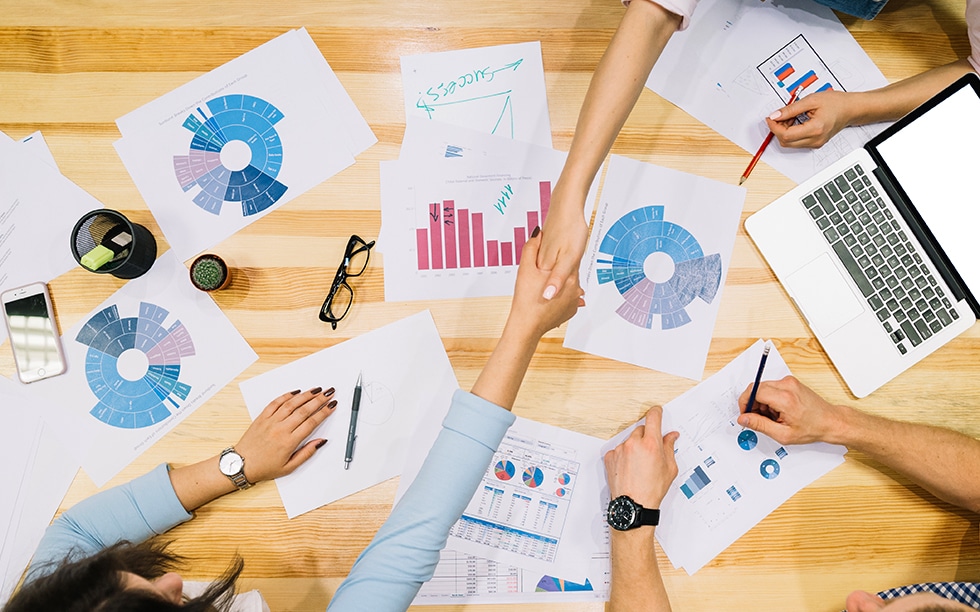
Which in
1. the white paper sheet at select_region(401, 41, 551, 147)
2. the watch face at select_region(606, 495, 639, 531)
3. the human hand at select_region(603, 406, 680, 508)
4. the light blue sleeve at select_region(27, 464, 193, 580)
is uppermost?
the white paper sheet at select_region(401, 41, 551, 147)

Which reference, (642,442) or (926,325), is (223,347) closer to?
(642,442)

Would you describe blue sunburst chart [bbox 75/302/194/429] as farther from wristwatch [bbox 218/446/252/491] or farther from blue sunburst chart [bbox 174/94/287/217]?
blue sunburst chart [bbox 174/94/287/217]

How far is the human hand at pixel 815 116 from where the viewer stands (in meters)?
1.21

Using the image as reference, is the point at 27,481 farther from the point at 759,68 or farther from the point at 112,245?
the point at 759,68

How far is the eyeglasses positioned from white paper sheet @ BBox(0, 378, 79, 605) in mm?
569

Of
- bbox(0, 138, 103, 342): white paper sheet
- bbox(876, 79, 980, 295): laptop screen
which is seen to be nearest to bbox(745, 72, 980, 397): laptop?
bbox(876, 79, 980, 295): laptop screen

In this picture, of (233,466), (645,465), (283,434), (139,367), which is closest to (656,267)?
(645,465)

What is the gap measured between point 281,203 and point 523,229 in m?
0.48

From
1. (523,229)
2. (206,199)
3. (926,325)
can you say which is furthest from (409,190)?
(926,325)

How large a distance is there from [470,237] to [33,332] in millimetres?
872

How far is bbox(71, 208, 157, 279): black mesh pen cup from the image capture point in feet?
3.75

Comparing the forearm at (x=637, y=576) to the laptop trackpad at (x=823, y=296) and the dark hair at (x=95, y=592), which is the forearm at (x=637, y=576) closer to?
the laptop trackpad at (x=823, y=296)

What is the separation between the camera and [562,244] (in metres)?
1.04

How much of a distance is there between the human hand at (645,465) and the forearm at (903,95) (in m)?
0.71
